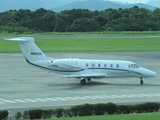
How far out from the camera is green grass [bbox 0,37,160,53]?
Answer: 95262mm

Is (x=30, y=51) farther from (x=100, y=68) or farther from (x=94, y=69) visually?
(x=100, y=68)

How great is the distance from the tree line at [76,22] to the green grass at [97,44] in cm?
2980

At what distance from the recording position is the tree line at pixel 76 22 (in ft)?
479

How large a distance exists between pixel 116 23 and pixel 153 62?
80503mm

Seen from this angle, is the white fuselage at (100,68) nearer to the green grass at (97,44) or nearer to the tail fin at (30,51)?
the tail fin at (30,51)

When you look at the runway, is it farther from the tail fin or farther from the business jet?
the tail fin

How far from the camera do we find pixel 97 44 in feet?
348

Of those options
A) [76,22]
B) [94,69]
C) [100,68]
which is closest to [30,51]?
[94,69]

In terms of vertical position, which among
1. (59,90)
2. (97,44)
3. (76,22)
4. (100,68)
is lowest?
(59,90)

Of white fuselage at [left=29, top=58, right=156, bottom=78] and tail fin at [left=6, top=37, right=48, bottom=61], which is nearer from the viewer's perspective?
white fuselage at [left=29, top=58, right=156, bottom=78]

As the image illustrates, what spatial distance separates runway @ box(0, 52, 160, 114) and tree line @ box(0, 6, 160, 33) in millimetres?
86385

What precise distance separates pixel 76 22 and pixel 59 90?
104093 millimetres

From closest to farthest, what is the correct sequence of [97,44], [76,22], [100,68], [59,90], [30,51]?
1. [59,90]
2. [100,68]
3. [30,51]
4. [97,44]
5. [76,22]

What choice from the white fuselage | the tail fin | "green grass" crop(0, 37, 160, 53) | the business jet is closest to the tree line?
"green grass" crop(0, 37, 160, 53)
